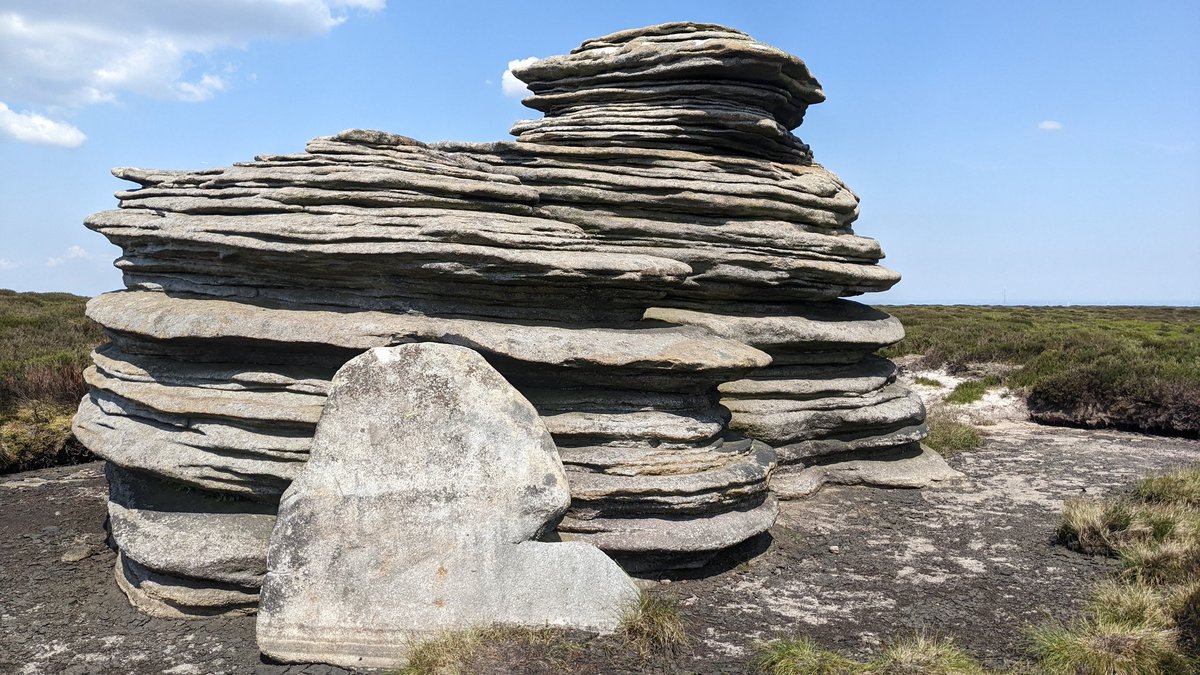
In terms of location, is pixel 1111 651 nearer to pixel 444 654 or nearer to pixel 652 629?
pixel 652 629

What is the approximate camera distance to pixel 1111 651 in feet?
22.0

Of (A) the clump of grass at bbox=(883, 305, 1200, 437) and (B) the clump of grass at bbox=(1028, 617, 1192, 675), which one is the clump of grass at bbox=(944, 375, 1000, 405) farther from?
(B) the clump of grass at bbox=(1028, 617, 1192, 675)

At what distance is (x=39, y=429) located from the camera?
14852 mm

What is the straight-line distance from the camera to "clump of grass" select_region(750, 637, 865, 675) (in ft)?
21.5

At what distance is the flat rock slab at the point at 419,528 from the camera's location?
7.37 metres

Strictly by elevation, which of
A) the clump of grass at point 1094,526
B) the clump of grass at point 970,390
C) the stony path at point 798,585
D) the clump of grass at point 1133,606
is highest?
the clump of grass at point 970,390

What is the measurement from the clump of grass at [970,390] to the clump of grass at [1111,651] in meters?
15.4

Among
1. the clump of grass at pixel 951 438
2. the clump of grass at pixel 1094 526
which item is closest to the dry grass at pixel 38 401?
the clump of grass at pixel 951 438

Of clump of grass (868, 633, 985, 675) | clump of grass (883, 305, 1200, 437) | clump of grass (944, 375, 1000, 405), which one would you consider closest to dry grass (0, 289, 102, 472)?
clump of grass (868, 633, 985, 675)

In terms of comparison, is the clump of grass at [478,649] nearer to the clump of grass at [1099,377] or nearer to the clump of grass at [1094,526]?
the clump of grass at [1094,526]

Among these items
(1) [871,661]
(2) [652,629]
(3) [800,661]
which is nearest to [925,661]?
(1) [871,661]

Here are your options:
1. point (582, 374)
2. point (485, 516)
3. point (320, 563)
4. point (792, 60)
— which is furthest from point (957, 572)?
point (792, 60)

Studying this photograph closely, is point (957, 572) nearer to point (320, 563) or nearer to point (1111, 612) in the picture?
point (1111, 612)

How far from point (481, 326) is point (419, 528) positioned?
2406mm
